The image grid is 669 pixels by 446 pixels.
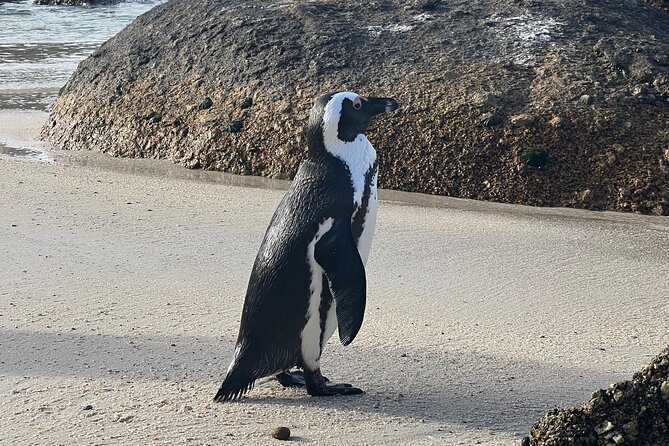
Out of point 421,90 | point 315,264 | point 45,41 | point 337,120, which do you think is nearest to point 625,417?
point 315,264

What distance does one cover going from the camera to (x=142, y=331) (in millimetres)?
4801

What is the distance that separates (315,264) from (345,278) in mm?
166

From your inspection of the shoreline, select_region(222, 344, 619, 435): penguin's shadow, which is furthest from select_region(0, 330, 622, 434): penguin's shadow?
the shoreline

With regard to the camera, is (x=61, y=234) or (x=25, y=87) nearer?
(x=61, y=234)

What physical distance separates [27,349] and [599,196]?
452cm

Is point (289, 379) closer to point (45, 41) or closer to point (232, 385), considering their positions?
point (232, 385)

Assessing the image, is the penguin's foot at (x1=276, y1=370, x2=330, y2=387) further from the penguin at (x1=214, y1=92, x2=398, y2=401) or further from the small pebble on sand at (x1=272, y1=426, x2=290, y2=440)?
the small pebble on sand at (x1=272, y1=426, x2=290, y2=440)

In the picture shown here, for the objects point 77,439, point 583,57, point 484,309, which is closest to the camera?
point 77,439

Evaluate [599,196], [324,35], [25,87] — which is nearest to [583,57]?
[599,196]

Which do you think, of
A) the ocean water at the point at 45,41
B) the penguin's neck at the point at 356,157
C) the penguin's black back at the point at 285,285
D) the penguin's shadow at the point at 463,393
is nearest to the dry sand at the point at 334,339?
the penguin's shadow at the point at 463,393

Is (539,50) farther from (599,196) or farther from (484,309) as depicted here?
(484,309)

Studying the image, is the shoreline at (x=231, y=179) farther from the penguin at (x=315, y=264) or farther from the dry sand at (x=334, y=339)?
the penguin at (x=315, y=264)

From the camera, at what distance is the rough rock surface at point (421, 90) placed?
798 centimetres

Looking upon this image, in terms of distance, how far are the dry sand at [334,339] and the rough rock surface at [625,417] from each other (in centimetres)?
66
